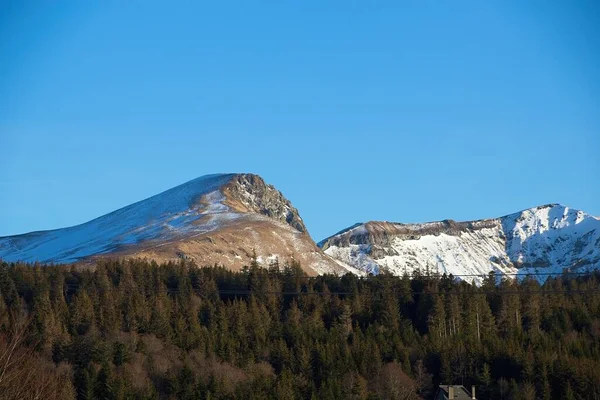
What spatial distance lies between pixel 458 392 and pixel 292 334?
89.6 feet

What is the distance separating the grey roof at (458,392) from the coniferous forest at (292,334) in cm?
329

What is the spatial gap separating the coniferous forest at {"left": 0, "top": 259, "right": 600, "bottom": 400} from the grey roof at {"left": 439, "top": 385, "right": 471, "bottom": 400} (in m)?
3.29

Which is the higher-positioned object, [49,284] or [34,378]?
[49,284]

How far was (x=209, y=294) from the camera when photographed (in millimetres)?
151125

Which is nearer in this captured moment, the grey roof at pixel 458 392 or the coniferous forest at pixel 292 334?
the grey roof at pixel 458 392

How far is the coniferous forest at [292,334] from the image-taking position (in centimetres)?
11175

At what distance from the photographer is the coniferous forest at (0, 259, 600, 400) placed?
112 meters

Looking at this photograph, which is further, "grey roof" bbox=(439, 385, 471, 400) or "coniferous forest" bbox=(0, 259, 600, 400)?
"coniferous forest" bbox=(0, 259, 600, 400)

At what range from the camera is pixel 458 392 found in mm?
112500

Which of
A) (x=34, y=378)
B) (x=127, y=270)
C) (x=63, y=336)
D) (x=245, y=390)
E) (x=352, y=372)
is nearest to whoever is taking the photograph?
(x=34, y=378)

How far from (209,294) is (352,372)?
128 feet

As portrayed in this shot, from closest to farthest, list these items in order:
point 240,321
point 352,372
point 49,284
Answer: point 352,372 → point 240,321 → point 49,284

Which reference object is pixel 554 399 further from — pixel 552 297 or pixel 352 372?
pixel 552 297

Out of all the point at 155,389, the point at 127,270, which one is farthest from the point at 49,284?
the point at 155,389
